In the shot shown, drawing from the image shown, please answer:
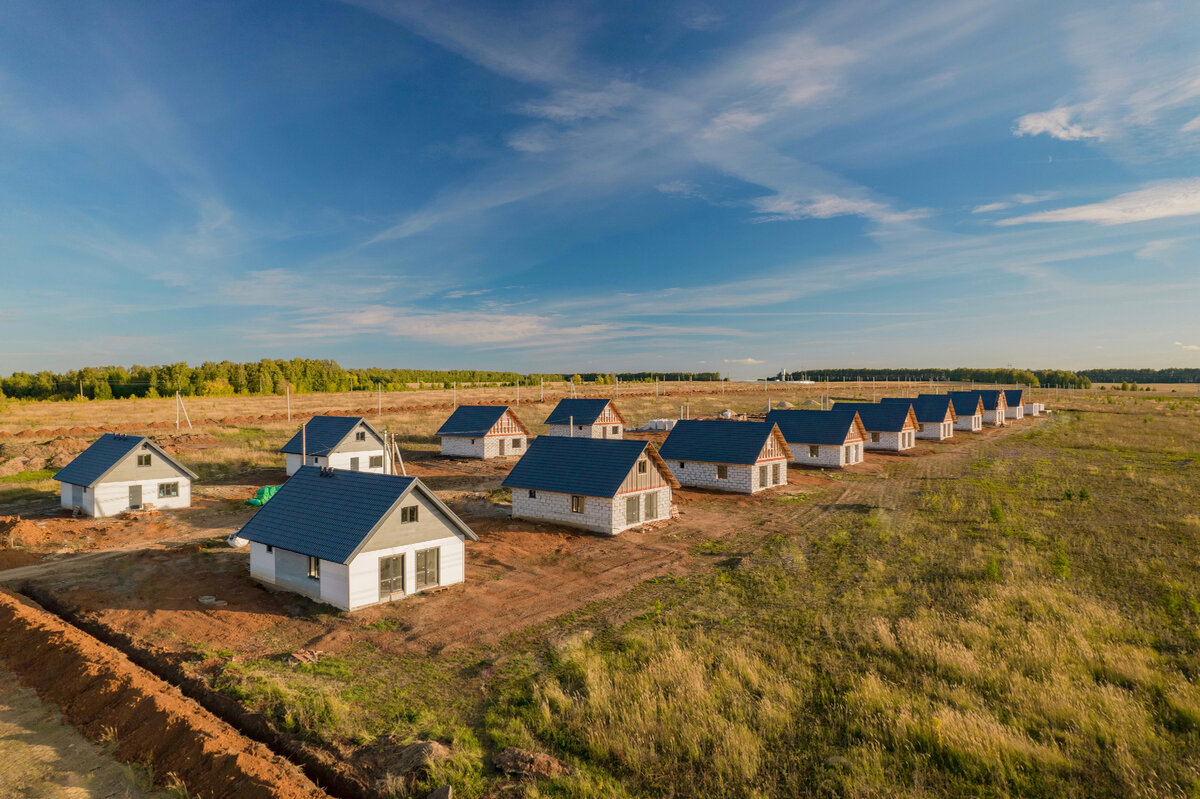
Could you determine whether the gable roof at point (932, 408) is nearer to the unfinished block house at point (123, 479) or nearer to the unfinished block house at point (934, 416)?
the unfinished block house at point (934, 416)

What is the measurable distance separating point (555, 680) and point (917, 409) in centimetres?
7568

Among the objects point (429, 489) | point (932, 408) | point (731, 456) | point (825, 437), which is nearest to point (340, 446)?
point (429, 489)

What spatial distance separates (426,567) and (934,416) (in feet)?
239

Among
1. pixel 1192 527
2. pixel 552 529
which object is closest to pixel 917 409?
pixel 1192 527

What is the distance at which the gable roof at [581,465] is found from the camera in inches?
1260

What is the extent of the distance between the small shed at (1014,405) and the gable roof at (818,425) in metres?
67.9

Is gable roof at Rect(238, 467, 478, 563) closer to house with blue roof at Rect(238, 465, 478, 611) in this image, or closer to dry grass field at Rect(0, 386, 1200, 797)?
house with blue roof at Rect(238, 465, 478, 611)

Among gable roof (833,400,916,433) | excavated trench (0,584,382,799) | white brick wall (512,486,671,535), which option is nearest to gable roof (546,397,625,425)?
gable roof (833,400,916,433)

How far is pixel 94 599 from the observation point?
72.7 ft

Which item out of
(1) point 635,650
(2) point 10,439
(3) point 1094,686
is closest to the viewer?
(3) point 1094,686

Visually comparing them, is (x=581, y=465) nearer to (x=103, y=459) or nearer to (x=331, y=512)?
(x=331, y=512)

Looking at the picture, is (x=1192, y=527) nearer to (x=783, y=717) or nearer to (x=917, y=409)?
(x=783, y=717)

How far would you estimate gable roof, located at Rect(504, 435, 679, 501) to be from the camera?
3200cm

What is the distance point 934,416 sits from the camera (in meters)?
75.7
